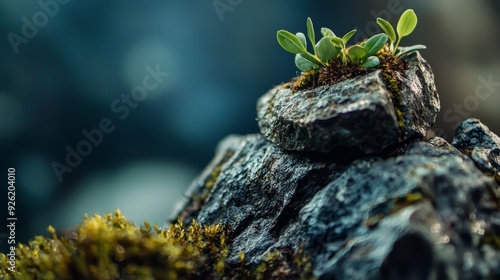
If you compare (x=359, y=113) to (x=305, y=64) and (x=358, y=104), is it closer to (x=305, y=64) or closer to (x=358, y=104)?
(x=358, y=104)

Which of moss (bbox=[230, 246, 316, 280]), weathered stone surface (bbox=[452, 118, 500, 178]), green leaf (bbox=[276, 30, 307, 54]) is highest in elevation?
green leaf (bbox=[276, 30, 307, 54])

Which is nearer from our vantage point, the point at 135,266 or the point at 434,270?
the point at 434,270

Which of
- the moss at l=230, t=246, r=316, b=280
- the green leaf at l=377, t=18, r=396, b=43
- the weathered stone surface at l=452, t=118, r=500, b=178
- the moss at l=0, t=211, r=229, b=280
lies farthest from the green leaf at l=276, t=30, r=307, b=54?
the moss at l=0, t=211, r=229, b=280

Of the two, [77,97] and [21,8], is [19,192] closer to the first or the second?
[77,97]

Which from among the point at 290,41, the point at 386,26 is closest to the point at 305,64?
the point at 290,41

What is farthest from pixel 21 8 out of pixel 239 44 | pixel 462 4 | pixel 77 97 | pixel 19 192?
pixel 462 4

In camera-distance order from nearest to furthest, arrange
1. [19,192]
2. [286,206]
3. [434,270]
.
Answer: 1. [434,270]
2. [286,206]
3. [19,192]

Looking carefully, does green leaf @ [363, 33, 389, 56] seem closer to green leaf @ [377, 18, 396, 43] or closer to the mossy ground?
green leaf @ [377, 18, 396, 43]

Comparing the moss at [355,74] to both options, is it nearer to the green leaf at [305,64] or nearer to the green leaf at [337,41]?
the green leaf at [305,64]
